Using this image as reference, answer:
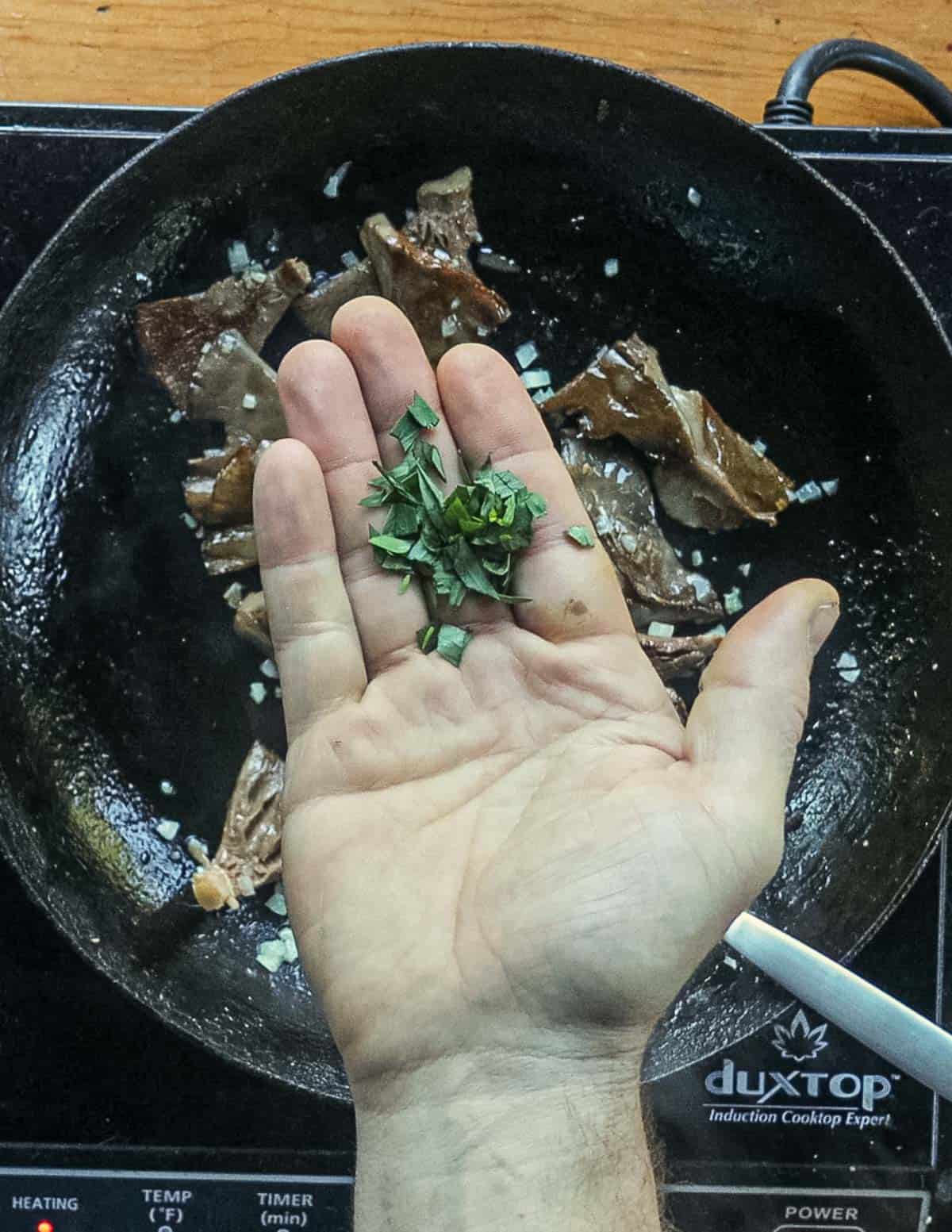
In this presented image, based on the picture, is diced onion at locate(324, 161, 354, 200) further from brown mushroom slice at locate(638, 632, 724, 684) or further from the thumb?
the thumb

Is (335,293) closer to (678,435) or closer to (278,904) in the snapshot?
(678,435)

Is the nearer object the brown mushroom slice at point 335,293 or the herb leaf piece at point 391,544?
the herb leaf piece at point 391,544

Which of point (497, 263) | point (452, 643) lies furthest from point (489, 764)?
point (497, 263)

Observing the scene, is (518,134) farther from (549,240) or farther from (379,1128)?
(379,1128)

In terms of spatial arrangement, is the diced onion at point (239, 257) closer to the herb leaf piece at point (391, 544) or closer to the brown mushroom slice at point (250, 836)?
the herb leaf piece at point (391, 544)

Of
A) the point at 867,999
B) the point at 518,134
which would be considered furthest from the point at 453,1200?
the point at 518,134

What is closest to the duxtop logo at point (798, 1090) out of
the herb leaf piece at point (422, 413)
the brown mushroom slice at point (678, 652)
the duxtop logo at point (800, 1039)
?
the duxtop logo at point (800, 1039)

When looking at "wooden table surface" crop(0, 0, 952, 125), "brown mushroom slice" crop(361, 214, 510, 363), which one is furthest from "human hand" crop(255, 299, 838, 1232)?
"wooden table surface" crop(0, 0, 952, 125)
